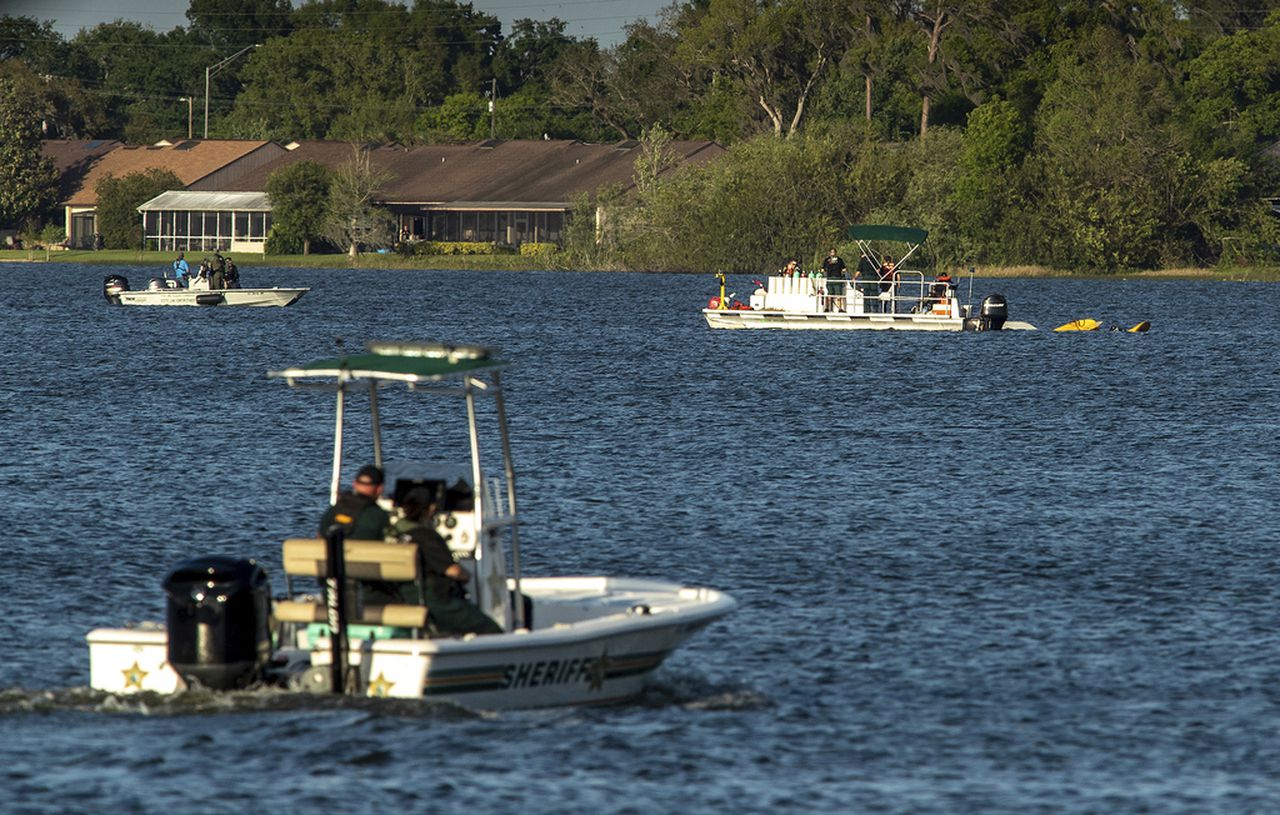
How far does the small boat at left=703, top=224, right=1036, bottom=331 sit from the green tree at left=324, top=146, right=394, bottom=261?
68.4 meters

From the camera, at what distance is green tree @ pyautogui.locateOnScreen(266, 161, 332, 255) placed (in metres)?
145

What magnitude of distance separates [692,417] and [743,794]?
3089 cm

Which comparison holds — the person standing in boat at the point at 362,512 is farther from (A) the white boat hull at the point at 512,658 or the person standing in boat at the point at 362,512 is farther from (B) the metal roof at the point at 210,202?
(B) the metal roof at the point at 210,202

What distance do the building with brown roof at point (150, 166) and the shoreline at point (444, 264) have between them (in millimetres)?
3047

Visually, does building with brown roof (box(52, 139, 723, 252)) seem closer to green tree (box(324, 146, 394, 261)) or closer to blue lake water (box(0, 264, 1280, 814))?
green tree (box(324, 146, 394, 261))

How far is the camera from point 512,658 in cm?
1720

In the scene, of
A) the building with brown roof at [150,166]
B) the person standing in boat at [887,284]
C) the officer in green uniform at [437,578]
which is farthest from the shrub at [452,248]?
the officer in green uniform at [437,578]

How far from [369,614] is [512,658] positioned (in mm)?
1218

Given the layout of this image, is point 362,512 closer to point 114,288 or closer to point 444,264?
point 114,288

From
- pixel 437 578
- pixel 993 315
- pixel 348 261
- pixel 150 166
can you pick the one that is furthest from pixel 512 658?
pixel 150 166

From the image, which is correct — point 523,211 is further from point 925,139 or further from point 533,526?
point 533,526

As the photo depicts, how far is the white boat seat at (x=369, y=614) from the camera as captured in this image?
55.0 ft

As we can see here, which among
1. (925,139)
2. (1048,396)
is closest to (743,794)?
(1048,396)

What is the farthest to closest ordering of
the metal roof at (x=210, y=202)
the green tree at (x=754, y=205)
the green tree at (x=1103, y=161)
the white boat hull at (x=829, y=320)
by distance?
the metal roof at (x=210, y=202)
the green tree at (x=1103, y=161)
the green tree at (x=754, y=205)
the white boat hull at (x=829, y=320)
